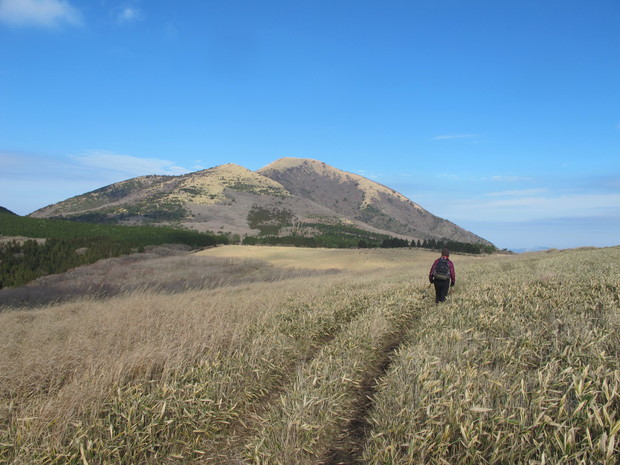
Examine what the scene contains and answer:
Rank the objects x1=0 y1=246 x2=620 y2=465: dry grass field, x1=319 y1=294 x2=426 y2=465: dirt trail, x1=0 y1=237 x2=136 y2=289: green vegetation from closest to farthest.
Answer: x1=0 y1=246 x2=620 y2=465: dry grass field
x1=319 y1=294 x2=426 y2=465: dirt trail
x1=0 y1=237 x2=136 y2=289: green vegetation

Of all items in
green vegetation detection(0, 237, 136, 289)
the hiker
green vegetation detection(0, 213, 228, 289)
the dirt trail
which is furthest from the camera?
green vegetation detection(0, 213, 228, 289)

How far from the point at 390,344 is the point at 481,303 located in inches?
126

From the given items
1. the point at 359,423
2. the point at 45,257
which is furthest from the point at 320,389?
the point at 45,257

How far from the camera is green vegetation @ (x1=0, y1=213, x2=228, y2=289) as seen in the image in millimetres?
44781

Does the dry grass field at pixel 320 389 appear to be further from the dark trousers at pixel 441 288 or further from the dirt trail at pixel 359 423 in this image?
the dark trousers at pixel 441 288

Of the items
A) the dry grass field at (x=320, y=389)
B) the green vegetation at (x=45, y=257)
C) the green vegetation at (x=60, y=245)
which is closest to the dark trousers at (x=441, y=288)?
the dry grass field at (x=320, y=389)

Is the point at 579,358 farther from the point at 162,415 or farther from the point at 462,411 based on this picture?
the point at 162,415

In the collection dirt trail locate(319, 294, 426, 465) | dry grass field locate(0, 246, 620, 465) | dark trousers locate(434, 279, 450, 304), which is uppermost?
dark trousers locate(434, 279, 450, 304)

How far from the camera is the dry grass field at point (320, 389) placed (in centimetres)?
398

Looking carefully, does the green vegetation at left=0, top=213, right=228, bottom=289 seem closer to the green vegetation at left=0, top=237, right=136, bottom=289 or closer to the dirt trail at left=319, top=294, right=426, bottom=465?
the green vegetation at left=0, top=237, right=136, bottom=289

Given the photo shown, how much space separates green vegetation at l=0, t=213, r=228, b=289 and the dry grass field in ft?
130

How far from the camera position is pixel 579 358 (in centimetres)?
512

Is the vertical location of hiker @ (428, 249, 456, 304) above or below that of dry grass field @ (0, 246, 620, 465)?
above

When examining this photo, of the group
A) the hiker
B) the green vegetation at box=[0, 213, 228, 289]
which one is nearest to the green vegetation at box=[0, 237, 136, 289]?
the green vegetation at box=[0, 213, 228, 289]
